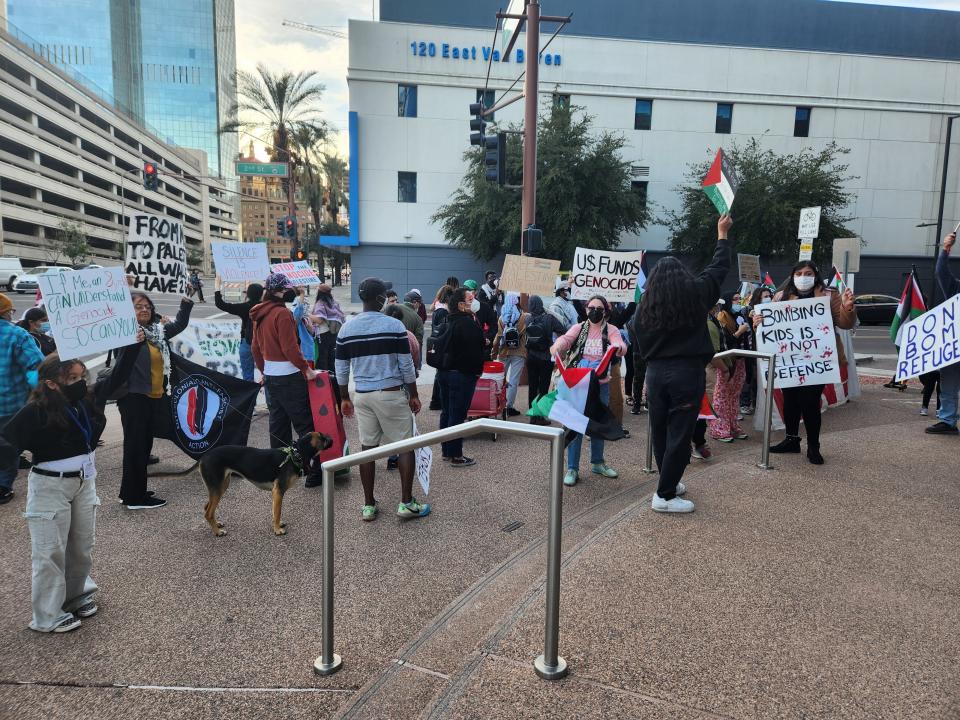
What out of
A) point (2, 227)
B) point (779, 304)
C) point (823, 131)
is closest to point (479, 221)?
point (823, 131)

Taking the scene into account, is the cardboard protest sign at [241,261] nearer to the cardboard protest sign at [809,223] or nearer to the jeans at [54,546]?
the jeans at [54,546]

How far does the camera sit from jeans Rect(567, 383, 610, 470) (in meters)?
5.59

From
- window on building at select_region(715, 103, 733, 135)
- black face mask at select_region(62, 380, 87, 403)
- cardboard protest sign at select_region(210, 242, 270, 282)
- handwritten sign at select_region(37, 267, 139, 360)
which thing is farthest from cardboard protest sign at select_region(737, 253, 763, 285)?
window on building at select_region(715, 103, 733, 135)

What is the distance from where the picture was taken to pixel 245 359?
8.33m

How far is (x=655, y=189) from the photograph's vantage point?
30688 mm

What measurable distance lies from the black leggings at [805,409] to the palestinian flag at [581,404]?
202cm

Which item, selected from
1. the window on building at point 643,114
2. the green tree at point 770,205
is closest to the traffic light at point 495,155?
the green tree at point 770,205

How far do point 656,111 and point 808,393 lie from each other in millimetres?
28062

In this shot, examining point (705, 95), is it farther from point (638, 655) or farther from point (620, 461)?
point (638, 655)

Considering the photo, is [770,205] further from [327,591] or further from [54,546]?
[54,546]

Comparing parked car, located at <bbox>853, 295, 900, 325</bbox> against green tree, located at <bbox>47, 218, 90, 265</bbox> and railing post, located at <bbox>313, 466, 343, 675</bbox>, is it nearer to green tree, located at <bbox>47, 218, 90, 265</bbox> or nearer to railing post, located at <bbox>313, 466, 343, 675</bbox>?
railing post, located at <bbox>313, 466, 343, 675</bbox>

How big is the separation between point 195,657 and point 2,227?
65922mm

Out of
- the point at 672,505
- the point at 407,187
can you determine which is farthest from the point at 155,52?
the point at 672,505

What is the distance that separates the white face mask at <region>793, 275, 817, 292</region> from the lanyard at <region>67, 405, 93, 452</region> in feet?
20.0
